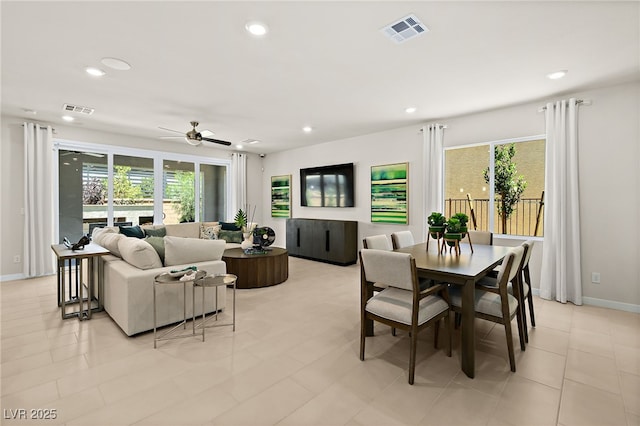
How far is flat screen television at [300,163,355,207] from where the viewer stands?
20.6 ft

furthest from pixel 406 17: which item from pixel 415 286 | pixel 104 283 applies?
pixel 104 283

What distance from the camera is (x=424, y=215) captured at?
5016 millimetres

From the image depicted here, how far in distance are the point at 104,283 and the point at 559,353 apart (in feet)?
14.8

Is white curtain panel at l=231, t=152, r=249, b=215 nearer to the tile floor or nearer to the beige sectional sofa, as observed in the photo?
the beige sectional sofa

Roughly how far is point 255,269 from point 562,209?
4.13 m

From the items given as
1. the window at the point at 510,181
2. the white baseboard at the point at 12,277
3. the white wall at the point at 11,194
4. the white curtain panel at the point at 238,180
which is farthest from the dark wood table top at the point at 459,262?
the white baseboard at the point at 12,277

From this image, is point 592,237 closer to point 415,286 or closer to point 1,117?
point 415,286

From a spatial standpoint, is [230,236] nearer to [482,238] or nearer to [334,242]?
[334,242]

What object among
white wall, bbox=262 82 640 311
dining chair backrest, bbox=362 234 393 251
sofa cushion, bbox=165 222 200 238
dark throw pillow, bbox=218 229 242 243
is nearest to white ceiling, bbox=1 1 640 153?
white wall, bbox=262 82 640 311

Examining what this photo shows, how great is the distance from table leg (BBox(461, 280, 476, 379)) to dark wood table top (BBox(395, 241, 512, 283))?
9 centimetres

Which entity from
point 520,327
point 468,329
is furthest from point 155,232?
point 520,327

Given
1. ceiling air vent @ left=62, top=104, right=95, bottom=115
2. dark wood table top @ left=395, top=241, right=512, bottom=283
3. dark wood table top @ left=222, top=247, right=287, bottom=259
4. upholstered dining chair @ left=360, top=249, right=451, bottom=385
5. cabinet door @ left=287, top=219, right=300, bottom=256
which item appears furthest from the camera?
cabinet door @ left=287, top=219, right=300, bottom=256

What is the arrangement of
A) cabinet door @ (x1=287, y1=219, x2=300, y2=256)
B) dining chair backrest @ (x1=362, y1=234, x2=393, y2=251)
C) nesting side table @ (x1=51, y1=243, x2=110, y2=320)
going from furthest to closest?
cabinet door @ (x1=287, y1=219, x2=300, y2=256)
nesting side table @ (x1=51, y1=243, x2=110, y2=320)
dining chair backrest @ (x1=362, y1=234, x2=393, y2=251)

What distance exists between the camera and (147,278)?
2801 millimetres
